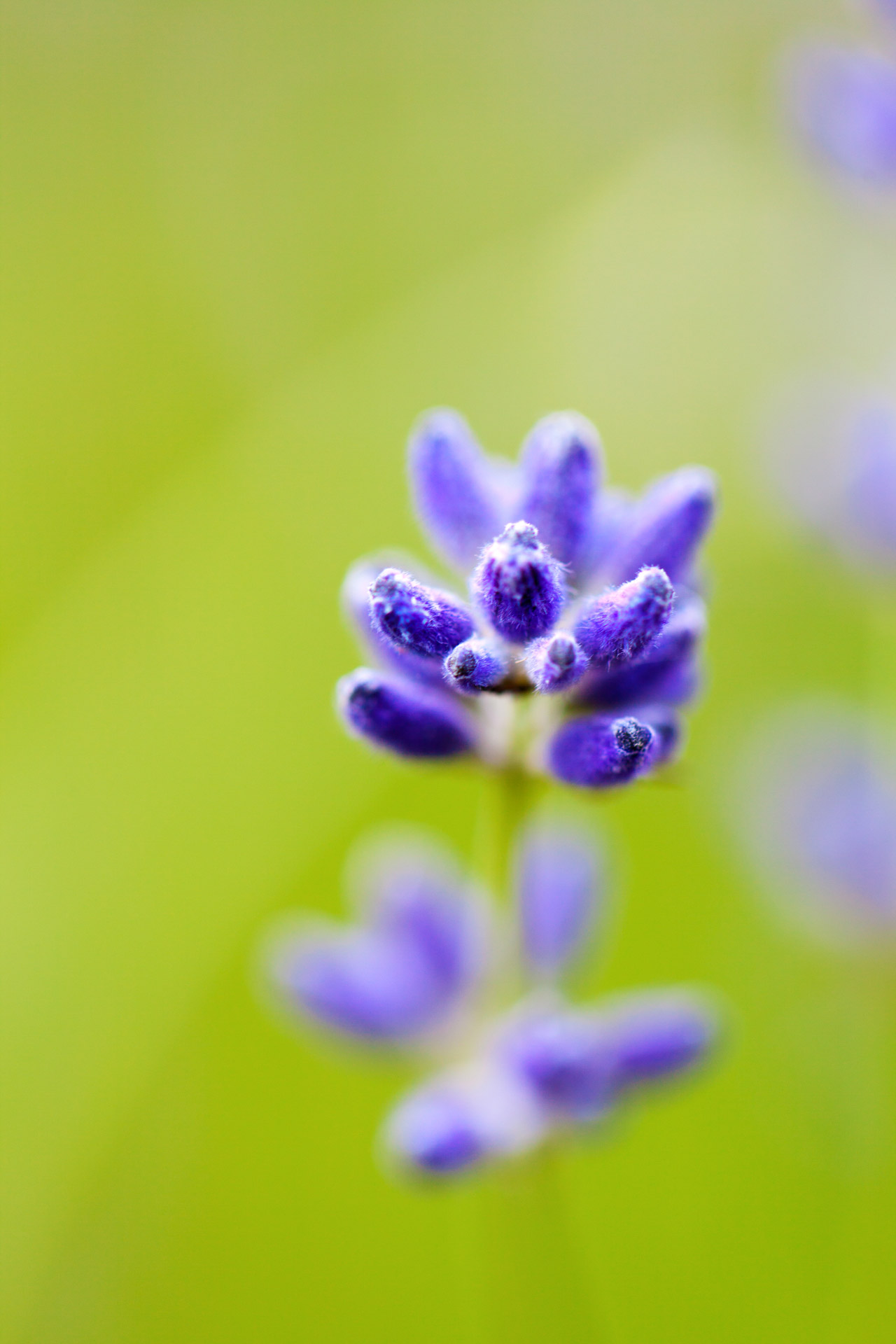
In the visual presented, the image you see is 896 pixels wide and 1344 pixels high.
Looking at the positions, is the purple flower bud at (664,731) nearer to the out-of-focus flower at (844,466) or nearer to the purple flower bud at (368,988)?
the purple flower bud at (368,988)

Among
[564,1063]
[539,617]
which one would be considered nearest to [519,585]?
[539,617]

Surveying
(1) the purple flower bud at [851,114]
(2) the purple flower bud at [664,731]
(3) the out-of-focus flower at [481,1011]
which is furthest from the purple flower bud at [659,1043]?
(1) the purple flower bud at [851,114]

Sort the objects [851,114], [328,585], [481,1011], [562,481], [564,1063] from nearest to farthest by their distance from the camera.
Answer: [562,481] → [564,1063] → [481,1011] → [851,114] → [328,585]

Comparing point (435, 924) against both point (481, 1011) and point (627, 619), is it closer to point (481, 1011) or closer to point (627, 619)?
point (481, 1011)

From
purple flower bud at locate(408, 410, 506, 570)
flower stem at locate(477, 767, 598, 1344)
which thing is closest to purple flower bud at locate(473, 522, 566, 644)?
purple flower bud at locate(408, 410, 506, 570)

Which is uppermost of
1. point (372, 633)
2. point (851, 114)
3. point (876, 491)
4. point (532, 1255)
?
point (851, 114)

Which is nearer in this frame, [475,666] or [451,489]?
[475,666]

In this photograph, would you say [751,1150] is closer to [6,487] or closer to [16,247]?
[6,487]
